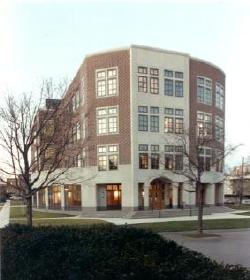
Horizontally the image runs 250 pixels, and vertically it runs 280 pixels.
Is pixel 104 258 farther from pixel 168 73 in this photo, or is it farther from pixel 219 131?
pixel 168 73

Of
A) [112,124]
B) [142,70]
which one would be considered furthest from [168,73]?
[112,124]

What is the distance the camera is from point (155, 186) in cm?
4216

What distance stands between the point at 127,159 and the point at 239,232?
19.0 meters

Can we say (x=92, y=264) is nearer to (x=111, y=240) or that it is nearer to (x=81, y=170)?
(x=111, y=240)

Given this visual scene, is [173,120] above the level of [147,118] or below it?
below

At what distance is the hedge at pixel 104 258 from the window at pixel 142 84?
33136 mm

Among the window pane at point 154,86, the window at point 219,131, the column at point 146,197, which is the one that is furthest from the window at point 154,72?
the window at point 219,131

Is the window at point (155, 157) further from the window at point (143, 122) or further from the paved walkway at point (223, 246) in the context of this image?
the paved walkway at point (223, 246)

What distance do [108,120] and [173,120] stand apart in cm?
574

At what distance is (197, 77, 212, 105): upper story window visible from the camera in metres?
41.9

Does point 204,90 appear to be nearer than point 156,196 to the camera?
No

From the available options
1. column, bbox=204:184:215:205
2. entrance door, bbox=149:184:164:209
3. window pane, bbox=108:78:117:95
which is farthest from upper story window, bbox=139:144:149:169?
column, bbox=204:184:215:205

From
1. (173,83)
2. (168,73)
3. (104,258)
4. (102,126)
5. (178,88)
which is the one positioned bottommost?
(104,258)

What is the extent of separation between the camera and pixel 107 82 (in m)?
40.4
